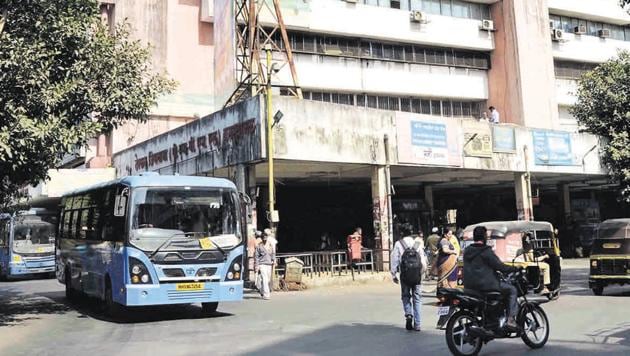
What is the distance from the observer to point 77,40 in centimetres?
1200

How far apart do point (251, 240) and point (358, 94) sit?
55.3ft

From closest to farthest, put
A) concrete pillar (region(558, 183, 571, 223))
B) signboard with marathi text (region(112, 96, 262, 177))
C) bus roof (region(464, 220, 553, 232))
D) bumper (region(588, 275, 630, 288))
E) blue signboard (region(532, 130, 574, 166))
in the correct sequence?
bus roof (region(464, 220, 553, 232)) < bumper (region(588, 275, 630, 288)) < signboard with marathi text (region(112, 96, 262, 177)) < blue signboard (region(532, 130, 574, 166)) < concrete pillar (region(558, 183, 571, 223))

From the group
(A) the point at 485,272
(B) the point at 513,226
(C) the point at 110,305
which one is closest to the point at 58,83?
(C) the point at 110,305

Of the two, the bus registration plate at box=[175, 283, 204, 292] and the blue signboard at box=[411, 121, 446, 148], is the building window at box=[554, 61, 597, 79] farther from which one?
the bus registration plate at box=[175, 283, 204, 292]

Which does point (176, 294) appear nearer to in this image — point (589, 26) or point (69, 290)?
point (69, 290)

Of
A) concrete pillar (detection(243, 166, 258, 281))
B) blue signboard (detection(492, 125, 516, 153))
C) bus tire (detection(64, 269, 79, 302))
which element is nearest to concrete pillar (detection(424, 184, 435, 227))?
blue signboard (detection(492, 125, 516, 153))

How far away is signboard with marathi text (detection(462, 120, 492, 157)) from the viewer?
76.5ft

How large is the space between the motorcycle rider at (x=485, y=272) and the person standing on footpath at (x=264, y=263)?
8645mm

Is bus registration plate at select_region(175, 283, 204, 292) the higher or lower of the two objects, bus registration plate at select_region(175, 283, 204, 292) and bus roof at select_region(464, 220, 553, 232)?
the lower

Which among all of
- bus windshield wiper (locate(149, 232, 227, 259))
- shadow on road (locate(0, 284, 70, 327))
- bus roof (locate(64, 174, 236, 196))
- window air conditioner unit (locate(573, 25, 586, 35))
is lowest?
shadow on road (locate(0, 284, 70, 327))

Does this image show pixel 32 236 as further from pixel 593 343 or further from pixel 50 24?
pixel 593 343

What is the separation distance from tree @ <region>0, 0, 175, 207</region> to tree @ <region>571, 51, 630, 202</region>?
47.8ft

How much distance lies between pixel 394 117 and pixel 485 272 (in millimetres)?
14108

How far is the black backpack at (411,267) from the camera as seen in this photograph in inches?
384
